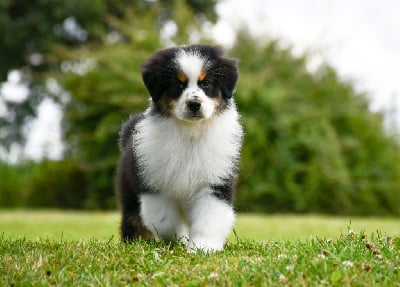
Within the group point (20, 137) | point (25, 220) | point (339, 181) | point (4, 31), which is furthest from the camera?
point (20, 137)

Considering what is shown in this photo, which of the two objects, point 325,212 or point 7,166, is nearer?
point 325,212

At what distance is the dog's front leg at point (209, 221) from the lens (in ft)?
20.9

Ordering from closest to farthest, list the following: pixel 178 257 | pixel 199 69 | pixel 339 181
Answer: pixel 178 257, pixel 199 69, pixel 339 181

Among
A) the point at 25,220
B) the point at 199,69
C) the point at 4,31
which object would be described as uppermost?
the point at 4,31

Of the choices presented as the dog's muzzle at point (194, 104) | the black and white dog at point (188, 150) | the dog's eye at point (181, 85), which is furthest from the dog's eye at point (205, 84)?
the dog's muzzle at point (194, 104)

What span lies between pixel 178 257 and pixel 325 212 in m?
12.9

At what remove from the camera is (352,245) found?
6.00m

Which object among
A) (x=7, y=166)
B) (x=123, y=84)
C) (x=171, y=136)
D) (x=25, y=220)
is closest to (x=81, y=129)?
(x=123, y=84)

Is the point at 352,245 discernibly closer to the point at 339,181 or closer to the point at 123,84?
the point at 339,181

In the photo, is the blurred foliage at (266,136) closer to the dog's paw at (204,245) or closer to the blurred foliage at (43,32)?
the blurred foliage at (43,32)

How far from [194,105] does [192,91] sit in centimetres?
14

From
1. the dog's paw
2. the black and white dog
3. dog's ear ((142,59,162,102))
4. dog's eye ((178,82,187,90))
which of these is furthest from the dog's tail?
the dog's paw

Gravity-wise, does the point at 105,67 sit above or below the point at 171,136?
above

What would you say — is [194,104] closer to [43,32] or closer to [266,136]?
[266,136]
